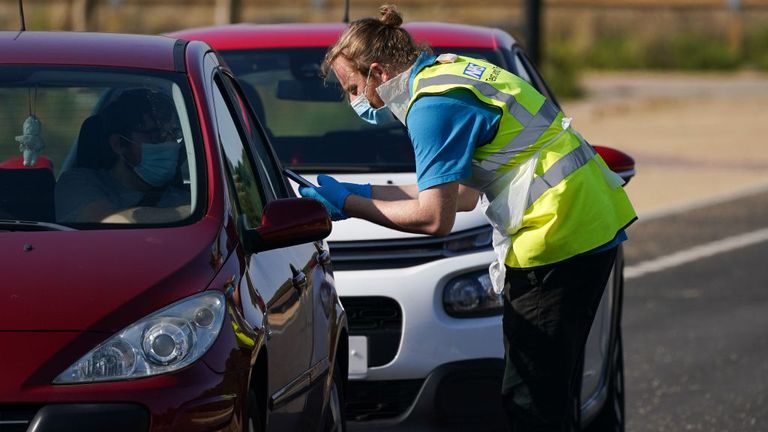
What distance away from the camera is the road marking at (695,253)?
43.2 feet

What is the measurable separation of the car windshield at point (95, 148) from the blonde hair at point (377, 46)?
0.49 meters

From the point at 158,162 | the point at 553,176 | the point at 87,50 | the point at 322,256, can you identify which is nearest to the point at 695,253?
the point at 322,256

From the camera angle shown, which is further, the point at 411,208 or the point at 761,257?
the point at 761,257

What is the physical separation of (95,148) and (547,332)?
1.41m

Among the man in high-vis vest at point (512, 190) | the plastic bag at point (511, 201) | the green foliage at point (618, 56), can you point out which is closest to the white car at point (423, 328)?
the man in high-vis vest at point (512, 190)

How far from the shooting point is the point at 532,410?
5.46 metres

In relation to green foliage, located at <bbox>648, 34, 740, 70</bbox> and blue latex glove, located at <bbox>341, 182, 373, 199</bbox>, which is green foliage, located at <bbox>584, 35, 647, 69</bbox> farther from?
blue latex glove, located at <bbox>341, 182, 373, 199</bbox>

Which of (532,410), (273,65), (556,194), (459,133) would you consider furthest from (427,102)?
(273,65)

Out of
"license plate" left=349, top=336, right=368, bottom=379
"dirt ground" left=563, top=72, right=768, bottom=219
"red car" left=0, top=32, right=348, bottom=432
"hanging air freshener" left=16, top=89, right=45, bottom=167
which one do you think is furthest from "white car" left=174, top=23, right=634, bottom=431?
"dirt ground" left=563, top=72, right=768, bottom=219

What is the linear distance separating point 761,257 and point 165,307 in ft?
33.0

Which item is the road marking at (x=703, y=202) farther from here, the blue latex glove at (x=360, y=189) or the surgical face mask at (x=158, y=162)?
the surgical face mask at (x=158, y=162)

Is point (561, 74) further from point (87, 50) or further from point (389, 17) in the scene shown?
point (87, 50)

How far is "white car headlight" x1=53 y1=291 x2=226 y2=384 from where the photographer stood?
4102 mm

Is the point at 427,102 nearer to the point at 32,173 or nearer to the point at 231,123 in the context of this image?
the point at 231,123
